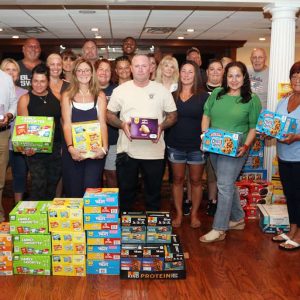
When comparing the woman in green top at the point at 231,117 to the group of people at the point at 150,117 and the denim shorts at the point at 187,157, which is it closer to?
the group of people at the point at 150,117

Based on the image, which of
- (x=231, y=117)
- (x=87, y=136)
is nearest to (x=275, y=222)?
(x=231, y=117)

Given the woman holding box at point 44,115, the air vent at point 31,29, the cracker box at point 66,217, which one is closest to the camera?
the cracker box at point 66,217

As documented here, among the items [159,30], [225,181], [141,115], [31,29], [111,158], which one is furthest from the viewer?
[159,30]

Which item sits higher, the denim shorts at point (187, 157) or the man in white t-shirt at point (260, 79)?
the man in white t-shirt at point (260, 79)

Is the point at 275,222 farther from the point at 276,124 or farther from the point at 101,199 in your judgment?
the point at 101,199

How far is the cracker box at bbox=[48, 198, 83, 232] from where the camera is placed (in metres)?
2.93

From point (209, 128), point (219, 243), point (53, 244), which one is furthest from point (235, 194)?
point (53, 244)

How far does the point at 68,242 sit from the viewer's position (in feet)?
9.75

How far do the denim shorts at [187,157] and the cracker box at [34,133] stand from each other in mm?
1090

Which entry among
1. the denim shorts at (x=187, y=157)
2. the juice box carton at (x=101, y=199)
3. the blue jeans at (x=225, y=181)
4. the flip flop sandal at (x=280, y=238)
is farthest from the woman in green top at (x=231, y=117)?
the juice box carton at (x=101, y=199)

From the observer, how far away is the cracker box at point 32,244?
9.71 ft

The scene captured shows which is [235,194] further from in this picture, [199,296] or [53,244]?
[53,244]

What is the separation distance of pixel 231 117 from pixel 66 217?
1.50 m

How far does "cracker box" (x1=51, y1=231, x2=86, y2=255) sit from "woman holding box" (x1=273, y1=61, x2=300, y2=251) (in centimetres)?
166
